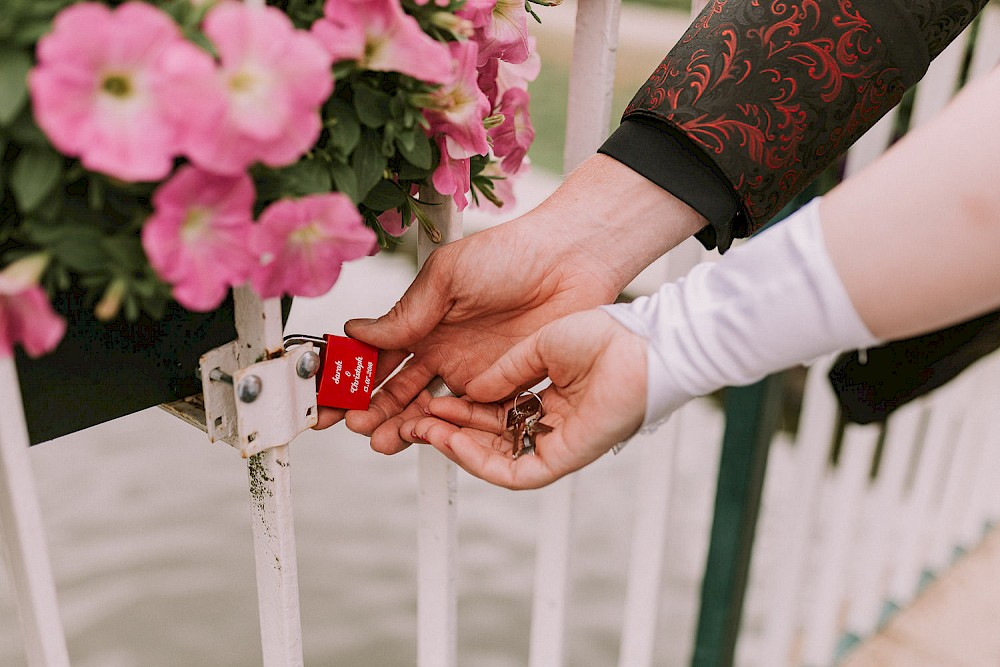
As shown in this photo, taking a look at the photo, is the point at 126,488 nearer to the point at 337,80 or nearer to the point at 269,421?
the point at 269,421

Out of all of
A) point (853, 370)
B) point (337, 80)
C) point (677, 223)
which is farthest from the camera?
point (853, 370)

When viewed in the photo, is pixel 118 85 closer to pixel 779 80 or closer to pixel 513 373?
pixel 513 373

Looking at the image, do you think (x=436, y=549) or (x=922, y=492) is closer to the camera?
(x=436, y=549)

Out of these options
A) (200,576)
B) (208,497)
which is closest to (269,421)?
(200,576)

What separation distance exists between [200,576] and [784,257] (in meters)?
1.23

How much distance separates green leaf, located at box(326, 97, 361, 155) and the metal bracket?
0.64 feet

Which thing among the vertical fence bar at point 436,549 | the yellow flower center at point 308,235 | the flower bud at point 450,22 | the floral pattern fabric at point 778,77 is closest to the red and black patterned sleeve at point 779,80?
the floral pattern fabric at point 778,77

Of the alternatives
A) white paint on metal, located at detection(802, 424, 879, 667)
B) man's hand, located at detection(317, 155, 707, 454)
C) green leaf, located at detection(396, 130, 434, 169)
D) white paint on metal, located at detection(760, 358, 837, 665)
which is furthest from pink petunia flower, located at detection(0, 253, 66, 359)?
white paint on metal, located at detection(802, 424, 879, 667)

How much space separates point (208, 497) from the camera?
162 centimetres

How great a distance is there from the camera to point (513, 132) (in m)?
0.73

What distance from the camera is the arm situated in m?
0.57

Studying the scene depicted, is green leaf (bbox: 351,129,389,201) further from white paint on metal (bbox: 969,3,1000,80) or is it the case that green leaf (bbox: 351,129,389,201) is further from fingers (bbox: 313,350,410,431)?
white paint on metal (bbox: 969,3,1000,80)

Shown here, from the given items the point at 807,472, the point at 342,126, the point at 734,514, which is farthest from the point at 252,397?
the point at 807,472

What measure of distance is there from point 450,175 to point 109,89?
0.89 feet
